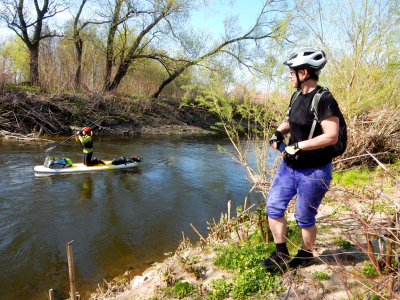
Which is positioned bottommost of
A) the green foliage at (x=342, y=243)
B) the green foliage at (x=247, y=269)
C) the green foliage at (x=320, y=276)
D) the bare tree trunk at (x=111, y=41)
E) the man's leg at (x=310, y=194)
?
the green foliage at (x=247, y=269)

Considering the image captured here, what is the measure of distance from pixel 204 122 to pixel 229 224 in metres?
18.6

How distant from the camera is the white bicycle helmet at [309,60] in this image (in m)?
2.51

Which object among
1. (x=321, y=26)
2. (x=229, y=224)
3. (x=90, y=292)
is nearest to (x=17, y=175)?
(x=90, y=292)

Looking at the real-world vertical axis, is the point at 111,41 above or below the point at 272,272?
above

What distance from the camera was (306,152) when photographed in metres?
2.48

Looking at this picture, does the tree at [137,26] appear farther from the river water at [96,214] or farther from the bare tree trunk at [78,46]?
the river water at [96,214]

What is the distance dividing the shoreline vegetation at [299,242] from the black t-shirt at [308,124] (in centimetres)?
32

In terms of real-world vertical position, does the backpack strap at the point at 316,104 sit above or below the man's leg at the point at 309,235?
above

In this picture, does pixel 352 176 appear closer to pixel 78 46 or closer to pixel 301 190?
pixel 301 190

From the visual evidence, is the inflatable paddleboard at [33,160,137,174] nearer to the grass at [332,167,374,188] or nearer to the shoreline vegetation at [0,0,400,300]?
the shoreline vegetation at [0,0,400,300]

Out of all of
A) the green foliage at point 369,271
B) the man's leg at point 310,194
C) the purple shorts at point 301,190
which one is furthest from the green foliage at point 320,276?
the purple shorts at point 301,190

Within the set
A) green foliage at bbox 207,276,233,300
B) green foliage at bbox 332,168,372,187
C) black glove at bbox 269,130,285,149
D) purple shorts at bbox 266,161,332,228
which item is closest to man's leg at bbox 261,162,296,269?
purple shorts at bbox 266,161,332,228

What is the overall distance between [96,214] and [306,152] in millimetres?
4867

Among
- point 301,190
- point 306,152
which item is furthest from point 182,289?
point 306,152
